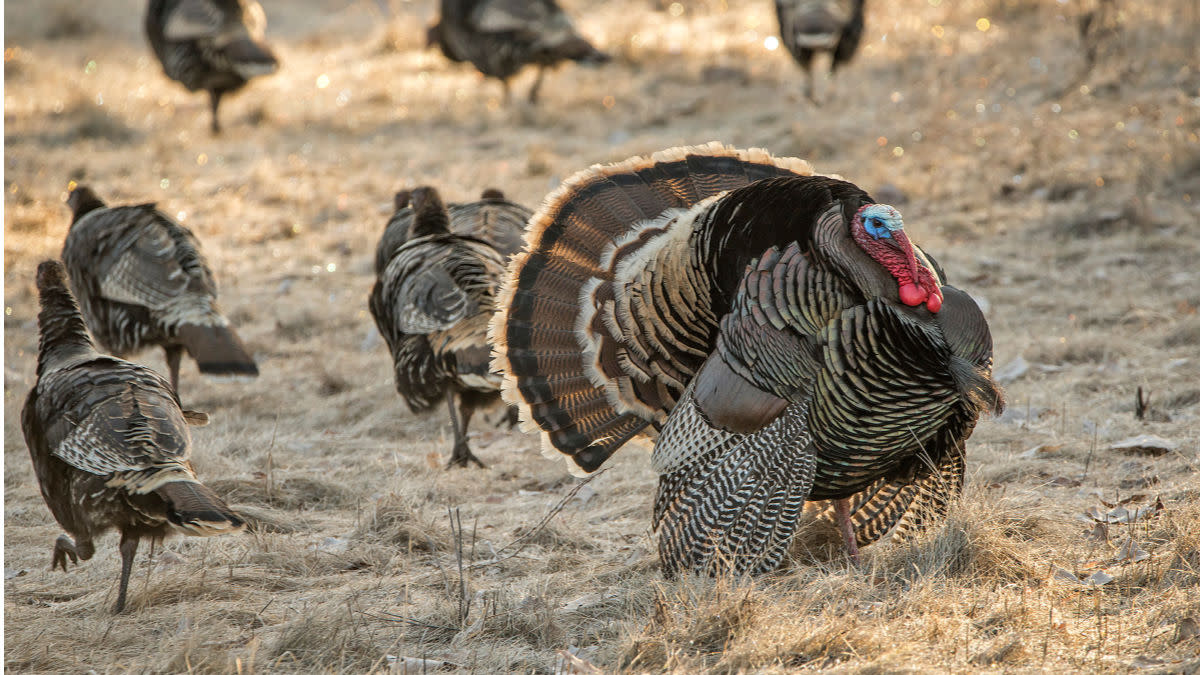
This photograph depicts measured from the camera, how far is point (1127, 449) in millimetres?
4367

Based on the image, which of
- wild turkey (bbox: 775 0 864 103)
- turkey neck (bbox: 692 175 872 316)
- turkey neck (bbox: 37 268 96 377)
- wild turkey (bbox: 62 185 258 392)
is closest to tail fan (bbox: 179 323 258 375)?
wild turkey (bbox: 62 185 258 392)

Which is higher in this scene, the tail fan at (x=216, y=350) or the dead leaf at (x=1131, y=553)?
the dead leaf at (x=1131, y=553)

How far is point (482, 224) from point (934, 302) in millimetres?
3076

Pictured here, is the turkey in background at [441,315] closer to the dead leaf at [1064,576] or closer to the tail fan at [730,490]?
the tail fan at [730,490]

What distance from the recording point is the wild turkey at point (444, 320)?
4.91m

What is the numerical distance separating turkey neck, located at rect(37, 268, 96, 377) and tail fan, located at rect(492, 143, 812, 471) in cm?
149

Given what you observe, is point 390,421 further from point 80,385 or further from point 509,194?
point 509,194

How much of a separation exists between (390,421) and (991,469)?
278cm

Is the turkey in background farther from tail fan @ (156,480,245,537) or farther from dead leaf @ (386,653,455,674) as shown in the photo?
dead leaf @ (386,653,455,674)

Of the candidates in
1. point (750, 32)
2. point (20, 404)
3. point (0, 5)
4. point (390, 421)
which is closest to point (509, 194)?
point (390, 421)

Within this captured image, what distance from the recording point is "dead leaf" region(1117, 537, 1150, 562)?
10.9 feet

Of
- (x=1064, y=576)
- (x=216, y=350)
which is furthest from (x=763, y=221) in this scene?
(x=216, y=350)

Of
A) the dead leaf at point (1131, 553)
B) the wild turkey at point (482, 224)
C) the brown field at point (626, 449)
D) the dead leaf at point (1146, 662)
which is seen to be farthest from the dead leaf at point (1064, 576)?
the wild turkey at point (482, 224)

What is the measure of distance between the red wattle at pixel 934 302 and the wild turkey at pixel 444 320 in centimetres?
204
